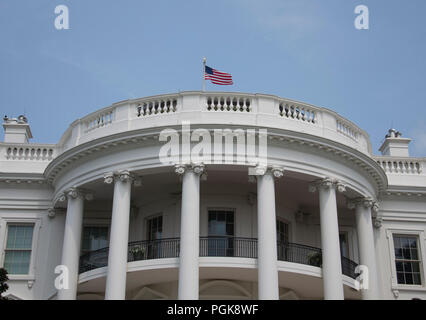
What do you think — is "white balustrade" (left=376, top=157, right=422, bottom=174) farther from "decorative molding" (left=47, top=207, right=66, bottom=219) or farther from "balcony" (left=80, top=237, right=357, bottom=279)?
"decorative molding" (left=47, top=207, right=66, bottom=219)

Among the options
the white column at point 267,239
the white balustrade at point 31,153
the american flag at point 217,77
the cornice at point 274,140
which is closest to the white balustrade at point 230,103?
the cornice at point 274,140

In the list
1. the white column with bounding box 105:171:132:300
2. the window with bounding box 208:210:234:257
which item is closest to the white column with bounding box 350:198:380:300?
the window with bounding box 208:210:234:257

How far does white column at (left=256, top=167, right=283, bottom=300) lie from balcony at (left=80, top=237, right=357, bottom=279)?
233cm

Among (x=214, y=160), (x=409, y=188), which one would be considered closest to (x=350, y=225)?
(x=409, y=188)

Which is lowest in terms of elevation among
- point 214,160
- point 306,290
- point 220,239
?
point 306,290

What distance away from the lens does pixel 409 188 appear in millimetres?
28641

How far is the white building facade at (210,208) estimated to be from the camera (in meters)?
23.7

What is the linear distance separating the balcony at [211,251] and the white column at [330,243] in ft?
4.87

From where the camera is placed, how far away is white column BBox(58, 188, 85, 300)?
81.4 feet

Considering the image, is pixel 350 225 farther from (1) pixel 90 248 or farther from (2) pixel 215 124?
(1) pixel 90 248
